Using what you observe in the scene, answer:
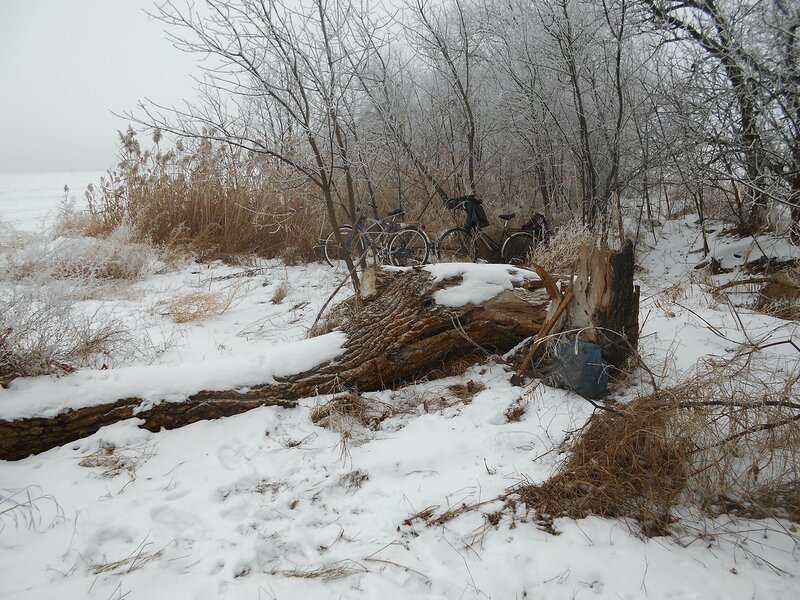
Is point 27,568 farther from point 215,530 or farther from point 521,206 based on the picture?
point 521,206

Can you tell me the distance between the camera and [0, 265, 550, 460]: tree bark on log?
2.99 metres

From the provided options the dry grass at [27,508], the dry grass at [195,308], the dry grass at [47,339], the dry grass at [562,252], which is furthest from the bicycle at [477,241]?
the dry grass at [27,508]

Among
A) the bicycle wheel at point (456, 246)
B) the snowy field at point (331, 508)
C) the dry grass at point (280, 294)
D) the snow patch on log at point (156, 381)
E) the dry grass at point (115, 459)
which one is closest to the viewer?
the snowy field at point (331, 508)

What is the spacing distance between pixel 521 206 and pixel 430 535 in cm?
798

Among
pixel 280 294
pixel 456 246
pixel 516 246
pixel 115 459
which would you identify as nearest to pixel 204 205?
pixel 280 294

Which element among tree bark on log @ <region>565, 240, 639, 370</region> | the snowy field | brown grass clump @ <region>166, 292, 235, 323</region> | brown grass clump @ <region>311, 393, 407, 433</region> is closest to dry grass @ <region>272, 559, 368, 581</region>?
the snowy field

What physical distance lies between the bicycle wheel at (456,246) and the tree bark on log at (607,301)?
14.4 feet

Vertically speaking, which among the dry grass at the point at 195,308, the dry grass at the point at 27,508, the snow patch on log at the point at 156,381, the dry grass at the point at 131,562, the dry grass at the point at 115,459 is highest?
the dry grass at the point at 195,308

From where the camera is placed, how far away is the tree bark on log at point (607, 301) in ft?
9.61

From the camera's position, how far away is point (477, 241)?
7.79 m

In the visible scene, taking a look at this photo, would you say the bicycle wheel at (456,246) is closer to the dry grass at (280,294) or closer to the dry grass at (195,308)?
the dry grass at (280,294)

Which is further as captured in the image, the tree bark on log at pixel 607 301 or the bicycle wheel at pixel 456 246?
the bicycle wheel at pixel 456 246

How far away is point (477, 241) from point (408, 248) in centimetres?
136

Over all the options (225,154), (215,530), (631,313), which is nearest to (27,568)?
(215,530)
